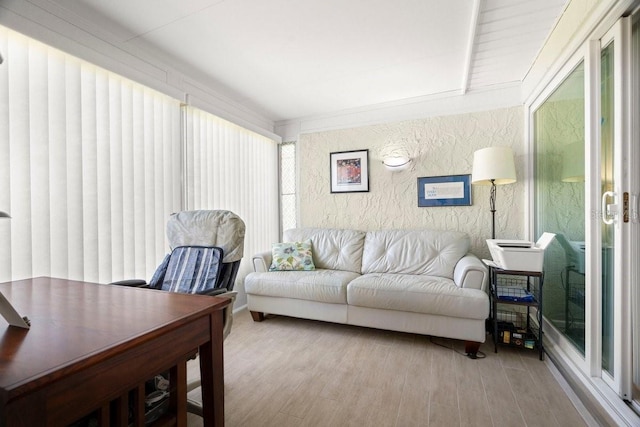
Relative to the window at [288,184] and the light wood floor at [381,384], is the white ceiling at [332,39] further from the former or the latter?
the light wood floor at [381,384]

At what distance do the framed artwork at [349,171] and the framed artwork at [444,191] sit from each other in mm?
667

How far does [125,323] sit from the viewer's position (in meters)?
0.87

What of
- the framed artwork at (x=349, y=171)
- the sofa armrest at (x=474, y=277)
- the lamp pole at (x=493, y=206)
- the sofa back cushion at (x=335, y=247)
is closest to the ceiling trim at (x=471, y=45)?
the lamp pole at (x=493, y=206)

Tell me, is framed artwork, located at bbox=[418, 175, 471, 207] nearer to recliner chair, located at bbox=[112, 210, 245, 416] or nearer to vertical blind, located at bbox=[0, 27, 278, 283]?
recliner chair, located at bbox=[112, 210, 245, 416]

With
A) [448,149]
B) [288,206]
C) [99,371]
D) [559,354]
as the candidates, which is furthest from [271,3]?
[559,354]

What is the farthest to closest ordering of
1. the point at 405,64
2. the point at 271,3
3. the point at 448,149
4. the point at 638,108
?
the point at 448,149, the point at 405,64, the point at 271,3, the point at 638,108

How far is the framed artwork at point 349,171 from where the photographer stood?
356 cm

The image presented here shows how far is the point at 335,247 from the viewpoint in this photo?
3350 mm

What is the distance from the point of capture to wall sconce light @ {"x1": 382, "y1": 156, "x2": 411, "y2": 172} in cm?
335

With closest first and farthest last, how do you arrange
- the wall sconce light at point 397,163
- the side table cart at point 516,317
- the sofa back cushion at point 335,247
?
the side table cart at point 516,317, the sofa back cushion at point 335,247, the wall sconce light at point 397,163

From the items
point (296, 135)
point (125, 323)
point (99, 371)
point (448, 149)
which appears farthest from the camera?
point (296, 135)

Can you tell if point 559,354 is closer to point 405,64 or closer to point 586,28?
point 586,28

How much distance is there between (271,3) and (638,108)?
207cm

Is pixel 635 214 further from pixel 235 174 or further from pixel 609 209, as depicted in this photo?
pixel 235 174
